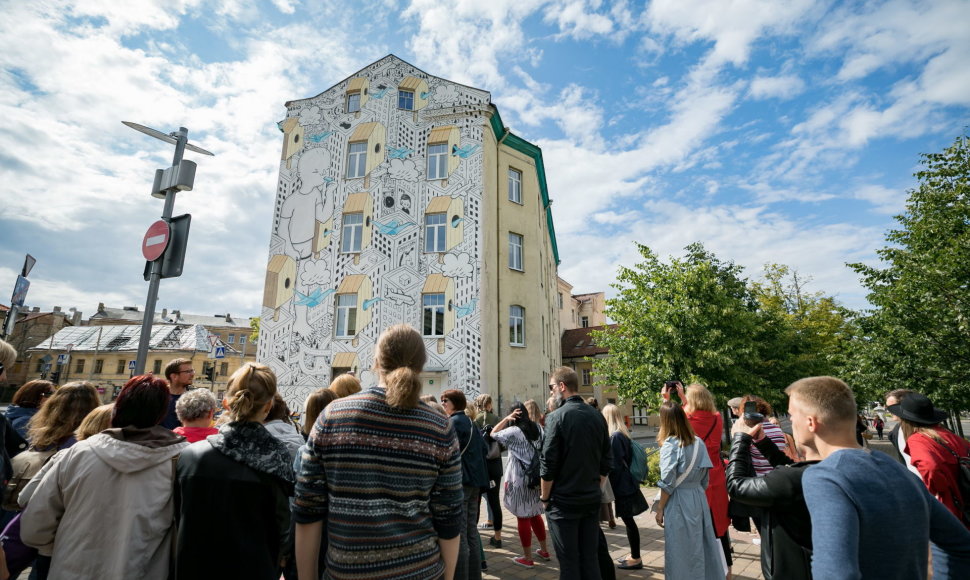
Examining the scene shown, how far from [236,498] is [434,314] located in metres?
18.1

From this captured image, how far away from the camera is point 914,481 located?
1.94 m

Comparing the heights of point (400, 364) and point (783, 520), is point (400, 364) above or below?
above

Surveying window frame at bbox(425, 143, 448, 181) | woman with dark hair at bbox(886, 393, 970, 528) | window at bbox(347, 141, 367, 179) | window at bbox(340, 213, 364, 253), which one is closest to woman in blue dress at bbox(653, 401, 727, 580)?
woman with dark hair at bbox(886, 393, 970, 528)

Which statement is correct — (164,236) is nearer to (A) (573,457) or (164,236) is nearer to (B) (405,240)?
(A) (573,457)

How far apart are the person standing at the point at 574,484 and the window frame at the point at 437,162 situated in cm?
1911

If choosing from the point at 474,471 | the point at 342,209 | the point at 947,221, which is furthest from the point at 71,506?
the point at 947,221

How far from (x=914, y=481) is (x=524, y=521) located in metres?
4.89

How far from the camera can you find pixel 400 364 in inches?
96.8

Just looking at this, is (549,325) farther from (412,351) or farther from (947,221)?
(412,351)

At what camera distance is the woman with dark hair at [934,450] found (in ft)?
11.9

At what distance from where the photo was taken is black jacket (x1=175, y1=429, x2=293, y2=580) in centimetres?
260

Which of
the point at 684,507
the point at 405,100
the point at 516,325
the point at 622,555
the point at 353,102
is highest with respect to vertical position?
the point at 353,102

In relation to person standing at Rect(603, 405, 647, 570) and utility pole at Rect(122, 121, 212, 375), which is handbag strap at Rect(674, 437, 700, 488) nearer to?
person standing at Rect(603, 405, 647, 570)

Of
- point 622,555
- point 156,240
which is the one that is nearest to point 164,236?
point 156,240
